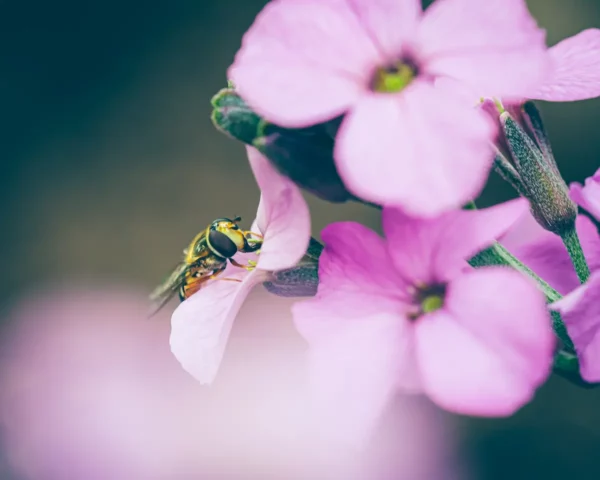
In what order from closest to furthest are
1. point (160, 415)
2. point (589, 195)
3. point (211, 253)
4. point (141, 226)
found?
point (589, 195) → point (211, 253) → point (160, 415) → point (141, 226)

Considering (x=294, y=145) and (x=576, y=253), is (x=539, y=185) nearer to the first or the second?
(x=576, y=253)

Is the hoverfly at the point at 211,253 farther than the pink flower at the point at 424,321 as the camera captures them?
Yes

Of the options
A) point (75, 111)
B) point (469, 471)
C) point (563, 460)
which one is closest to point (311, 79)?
point (469, 471)

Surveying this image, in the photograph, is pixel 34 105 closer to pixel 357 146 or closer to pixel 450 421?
pixel 450 421

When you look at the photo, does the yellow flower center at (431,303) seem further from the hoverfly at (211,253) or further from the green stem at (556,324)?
the hoverfly at (211,253)

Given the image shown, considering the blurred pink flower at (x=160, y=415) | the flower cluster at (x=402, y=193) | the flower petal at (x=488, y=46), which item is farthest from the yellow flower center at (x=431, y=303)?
the blurred pink flower at (x=160, y=415)

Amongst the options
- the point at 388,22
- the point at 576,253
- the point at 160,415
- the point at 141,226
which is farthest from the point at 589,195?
the point at 141,226

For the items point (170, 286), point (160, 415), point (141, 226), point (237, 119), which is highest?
point (237, 119)
